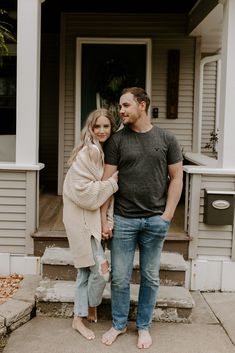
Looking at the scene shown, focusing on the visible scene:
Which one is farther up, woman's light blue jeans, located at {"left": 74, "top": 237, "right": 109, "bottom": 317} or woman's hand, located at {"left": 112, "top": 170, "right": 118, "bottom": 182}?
woman's hand, located at {"left": 112, "top": 170, "right": 118, "bottom": 182}

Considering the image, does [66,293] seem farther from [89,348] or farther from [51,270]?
[89,348]

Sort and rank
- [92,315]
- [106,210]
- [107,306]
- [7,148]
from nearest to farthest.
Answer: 1. [106,210]
2. [92,315]
3. [107,306]
4. [7,148]

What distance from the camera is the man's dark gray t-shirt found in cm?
312

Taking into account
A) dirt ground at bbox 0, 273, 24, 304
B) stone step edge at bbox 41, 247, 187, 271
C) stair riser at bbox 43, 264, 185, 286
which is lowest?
dirt ground at bbox 0, 273, 24, 304

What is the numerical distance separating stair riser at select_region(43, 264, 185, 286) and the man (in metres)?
0.87

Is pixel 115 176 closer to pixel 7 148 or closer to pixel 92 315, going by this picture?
pixel 92 315

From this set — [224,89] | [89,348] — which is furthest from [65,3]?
[89,348]

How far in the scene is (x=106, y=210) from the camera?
3.23m

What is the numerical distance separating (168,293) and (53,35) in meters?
5.22

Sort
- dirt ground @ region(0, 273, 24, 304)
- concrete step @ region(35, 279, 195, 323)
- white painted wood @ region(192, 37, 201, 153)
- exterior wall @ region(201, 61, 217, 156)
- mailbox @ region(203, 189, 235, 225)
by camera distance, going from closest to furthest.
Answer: concrete step @ region(35, 279, 195, 323), dirt ground @ region(0, 273, 24, 304), mailbox @ region(203, 189, 235, 225), white painted wood @ region(192, 37, 201, 153), exterior wall @ region(201, 61, 217, 156)

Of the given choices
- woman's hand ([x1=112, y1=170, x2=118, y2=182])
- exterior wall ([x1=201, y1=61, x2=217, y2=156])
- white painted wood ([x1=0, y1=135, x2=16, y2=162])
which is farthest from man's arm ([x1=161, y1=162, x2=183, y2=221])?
exterior wall ([x1=201, y1=61, x2=217, y2=156])

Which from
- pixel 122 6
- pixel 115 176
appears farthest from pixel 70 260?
pixel 122 6

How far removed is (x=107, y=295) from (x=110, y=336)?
0.46m

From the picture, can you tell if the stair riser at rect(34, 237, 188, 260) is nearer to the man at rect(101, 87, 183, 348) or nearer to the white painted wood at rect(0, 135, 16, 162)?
the white painted wood at rect(0, 135, 16, 162)
